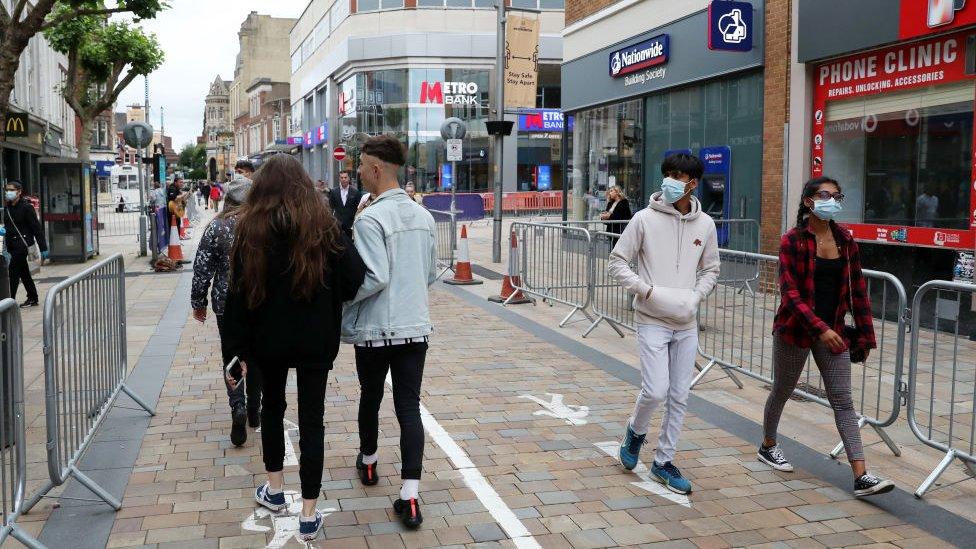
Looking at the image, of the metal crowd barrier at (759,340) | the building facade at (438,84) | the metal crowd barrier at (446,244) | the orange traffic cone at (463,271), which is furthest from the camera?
the building facade at (438,84)

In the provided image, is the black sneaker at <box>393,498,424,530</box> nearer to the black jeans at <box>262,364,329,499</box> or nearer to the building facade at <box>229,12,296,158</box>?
the black jeans at <box>262,364,329,499</box>

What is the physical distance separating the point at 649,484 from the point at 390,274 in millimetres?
2023

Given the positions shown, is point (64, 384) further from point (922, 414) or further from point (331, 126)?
point (331, 126)

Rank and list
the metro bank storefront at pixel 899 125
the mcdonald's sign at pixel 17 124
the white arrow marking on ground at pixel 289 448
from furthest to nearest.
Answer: the mcdonald's sign at pixel 17 124 → the metro bank storefront at pixel 899 125 → the white arrow marking on ground at pixel 289 448

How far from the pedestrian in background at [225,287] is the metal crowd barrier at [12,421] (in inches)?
53.8

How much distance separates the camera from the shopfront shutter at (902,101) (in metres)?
9.41

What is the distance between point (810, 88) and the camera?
11.8 meters

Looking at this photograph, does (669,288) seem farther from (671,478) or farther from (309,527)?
(309,527)

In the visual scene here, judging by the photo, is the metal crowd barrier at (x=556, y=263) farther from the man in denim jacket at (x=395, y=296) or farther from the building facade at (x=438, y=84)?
the building facade at (x=438, y=84)

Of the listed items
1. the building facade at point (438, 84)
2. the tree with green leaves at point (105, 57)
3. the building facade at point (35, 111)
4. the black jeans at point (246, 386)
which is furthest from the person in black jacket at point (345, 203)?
the building facade at point (438, 84)

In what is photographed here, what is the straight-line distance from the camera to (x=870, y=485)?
15.8 feet

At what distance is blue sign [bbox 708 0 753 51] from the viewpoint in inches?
497

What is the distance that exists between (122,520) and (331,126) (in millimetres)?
47491

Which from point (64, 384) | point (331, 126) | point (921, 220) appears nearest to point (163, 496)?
point (64, 384)
